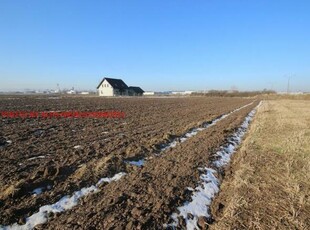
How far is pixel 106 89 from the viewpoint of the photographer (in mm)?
84250

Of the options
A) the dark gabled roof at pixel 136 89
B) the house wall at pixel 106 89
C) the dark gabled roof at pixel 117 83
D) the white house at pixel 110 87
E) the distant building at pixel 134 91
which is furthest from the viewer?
the dark gabled roof at pixel 136 89

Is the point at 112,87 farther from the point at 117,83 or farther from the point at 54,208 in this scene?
the point at 54,208

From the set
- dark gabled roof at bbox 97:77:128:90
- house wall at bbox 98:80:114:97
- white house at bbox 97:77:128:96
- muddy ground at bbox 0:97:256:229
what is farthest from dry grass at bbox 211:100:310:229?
dark gabled roof at bbox 97:77:128:90

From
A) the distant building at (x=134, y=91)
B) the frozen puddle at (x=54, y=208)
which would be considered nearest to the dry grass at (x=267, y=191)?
the frozen puddle at (x=54, y=208)

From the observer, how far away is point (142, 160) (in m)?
7.57

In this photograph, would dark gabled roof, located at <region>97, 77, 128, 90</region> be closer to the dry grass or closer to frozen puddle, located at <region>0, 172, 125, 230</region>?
the dry grass

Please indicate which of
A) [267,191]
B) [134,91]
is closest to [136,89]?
[134,91]

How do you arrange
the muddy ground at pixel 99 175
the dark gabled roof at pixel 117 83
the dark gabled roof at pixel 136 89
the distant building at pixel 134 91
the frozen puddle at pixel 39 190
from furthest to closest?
the dark gabled roof at pixel 136 89
the distant building at pixel 134 91
the dark gabled roof at pixel 117 83
the frozen puddle at pixel 39 190
the muddy ground at pixel 99 175

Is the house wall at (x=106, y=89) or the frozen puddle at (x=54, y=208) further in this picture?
the house wall at (x=106, y=89)

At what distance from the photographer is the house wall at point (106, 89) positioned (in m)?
82.9

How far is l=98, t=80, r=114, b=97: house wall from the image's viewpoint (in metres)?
82.9

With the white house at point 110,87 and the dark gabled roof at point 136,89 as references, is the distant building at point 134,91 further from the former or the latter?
the white house at point 110,87

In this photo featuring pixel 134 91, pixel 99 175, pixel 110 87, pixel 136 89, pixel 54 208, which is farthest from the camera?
pixel 136 89

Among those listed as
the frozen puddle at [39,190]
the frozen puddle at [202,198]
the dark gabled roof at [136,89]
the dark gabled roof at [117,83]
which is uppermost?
the dark gabled roof at [117,83]
